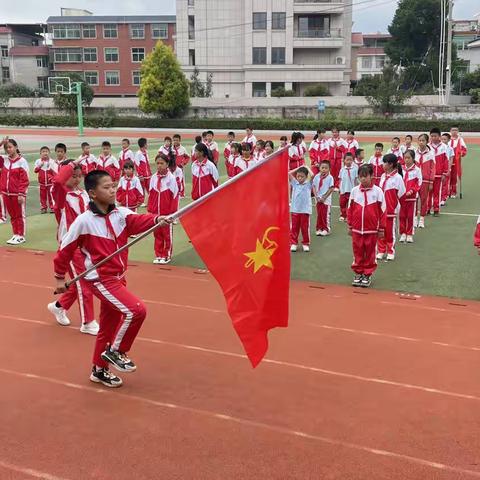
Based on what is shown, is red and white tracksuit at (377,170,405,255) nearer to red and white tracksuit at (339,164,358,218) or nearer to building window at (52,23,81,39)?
red and white tracksuit at (339,164,358,218)

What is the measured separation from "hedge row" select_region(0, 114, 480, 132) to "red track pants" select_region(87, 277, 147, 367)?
35.7m

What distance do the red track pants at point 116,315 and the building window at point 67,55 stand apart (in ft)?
215

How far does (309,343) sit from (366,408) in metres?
1.41

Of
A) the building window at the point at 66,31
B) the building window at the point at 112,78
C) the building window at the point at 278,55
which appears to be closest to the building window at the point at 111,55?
the building window at the point at 112,78

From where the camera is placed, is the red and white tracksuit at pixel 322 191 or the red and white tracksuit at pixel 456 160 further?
the red and white tracksuit at pixel 456 160

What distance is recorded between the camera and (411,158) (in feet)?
33.4

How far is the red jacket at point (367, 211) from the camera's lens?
26.1 feet

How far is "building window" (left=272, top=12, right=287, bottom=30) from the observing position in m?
53.5

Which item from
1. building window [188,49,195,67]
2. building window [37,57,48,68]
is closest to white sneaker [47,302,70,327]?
building window [188,49,195,67]

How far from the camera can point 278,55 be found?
54188 mm

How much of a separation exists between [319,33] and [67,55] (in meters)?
28.7

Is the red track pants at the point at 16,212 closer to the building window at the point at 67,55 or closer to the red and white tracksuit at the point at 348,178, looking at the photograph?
the red and white tracksuit at the point at 348,178

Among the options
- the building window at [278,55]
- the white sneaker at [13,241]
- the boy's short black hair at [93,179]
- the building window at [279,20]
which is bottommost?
the white sneaker at [13,241]

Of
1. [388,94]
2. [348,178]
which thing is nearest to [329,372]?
[348,178]
